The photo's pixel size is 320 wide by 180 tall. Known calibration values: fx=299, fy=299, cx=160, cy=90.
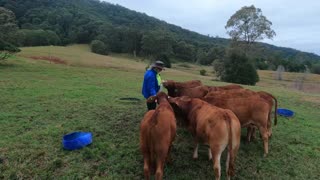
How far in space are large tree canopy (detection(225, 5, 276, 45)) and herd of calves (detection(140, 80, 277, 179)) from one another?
3859 centimetres

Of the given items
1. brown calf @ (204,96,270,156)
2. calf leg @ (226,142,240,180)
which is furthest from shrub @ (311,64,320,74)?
calf leg @ (226,142,240,180)

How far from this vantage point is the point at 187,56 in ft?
247

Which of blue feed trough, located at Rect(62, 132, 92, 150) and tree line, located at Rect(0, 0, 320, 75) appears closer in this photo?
blue feed trough, located at Rect(62, 132, 92, 150)

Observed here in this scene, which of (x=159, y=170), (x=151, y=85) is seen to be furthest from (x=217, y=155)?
(x=151, y=85)

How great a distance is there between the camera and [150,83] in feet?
24.0

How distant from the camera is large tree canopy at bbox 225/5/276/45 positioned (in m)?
43.0

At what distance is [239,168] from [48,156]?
13.1 feet

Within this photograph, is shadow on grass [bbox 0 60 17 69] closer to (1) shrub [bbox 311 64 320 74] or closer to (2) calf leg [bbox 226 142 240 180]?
(2) calf leg [bbox 226 142 240 180]

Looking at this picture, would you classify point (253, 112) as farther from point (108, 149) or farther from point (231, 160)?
point (108, 149)

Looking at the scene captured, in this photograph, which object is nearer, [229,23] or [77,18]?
[229,23]

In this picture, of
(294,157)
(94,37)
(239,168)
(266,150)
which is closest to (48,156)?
(239,168)

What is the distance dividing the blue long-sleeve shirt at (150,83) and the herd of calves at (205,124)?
0.70 m

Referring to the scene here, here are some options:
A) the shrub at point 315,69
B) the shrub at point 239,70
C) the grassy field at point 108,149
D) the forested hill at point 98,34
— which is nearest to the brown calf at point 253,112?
the grassy field at point 108,149

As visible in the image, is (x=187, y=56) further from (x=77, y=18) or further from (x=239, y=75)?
(x=239, y=75)
